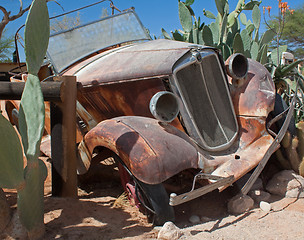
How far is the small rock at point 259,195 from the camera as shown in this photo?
10.3ft

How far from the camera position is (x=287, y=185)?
10.7 feet

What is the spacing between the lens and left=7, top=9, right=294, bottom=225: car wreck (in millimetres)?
2549

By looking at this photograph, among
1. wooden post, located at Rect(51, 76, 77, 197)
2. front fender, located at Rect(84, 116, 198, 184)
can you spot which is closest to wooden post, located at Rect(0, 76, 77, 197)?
wooden post, located at Rect(51, 76, 77, 197)

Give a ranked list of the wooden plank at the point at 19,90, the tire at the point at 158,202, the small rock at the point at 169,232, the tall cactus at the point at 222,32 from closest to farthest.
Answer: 1. the small rock at the point at 169,232
2. the tire at the point at 158,202
3. the wooden plank at the point at 19,90
4. the tall cactus at the point at 222,32

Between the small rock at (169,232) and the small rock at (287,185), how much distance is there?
1.40 meters

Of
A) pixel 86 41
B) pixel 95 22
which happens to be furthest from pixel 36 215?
pixel 95 22

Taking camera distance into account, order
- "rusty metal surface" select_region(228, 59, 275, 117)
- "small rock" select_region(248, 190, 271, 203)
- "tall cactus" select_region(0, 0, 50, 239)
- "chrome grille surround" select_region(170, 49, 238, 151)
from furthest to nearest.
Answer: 1. "rusty metal surface" select_region(228, 59, 275, 117)
2. "small rock" select_region(248, 190, 271, 203)
3. "chrome grille surround" select_region(170, 49, 238, 151)
4. "tall cactus" select_region(0, 0, 50, 239)

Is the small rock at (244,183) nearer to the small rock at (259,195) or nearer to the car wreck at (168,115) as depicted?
the small rock at (259,195)

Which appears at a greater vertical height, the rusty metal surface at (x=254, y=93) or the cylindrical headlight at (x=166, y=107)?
the cylindrical headlight at (x=166, y=107)

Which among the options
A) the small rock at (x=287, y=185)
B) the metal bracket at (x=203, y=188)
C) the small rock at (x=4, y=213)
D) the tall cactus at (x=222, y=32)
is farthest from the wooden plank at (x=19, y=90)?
the tall cactus at (x=222, y=32)

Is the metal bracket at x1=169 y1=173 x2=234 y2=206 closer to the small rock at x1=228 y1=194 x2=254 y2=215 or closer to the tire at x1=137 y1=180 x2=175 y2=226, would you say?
the tire at x1=137 y1=180 x2=175 y2=226

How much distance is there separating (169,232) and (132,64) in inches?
64.8

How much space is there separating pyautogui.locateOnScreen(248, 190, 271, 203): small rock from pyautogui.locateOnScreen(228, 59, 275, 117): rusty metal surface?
79cm

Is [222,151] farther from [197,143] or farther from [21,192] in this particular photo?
[21,192]
